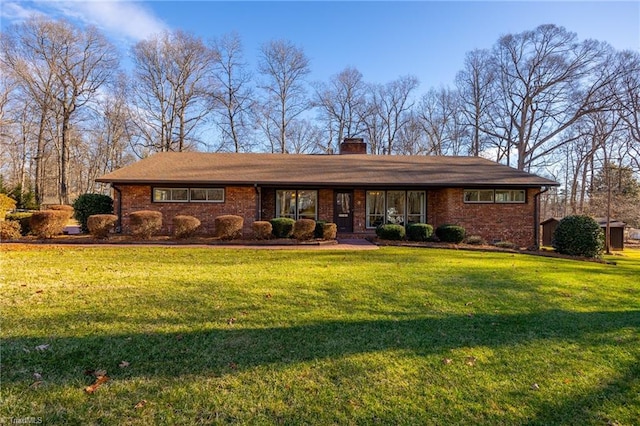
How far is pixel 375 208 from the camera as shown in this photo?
14.9 m

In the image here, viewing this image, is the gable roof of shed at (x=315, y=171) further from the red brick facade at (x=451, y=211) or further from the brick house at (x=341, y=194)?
the red brick facade at (x=451, y=211)

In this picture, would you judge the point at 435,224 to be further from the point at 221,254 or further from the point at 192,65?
the point at 192,65

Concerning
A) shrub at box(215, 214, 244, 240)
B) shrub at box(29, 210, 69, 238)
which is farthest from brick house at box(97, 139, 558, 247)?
shrub at box(29, 210, 69, 238)

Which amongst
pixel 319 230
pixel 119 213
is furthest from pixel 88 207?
pixel 319 230

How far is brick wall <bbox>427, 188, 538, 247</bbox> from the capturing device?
13688mm

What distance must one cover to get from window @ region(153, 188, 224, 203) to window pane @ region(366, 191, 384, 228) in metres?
6.41

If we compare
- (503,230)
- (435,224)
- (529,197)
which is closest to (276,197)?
(435,224)

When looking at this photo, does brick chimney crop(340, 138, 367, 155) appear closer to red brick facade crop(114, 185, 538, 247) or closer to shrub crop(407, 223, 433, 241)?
red brick facade crop(114, 185, 538, 247)

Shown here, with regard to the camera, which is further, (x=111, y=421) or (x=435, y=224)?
(x=435, y=224)

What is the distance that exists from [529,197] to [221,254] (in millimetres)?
12514

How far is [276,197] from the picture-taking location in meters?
14.8

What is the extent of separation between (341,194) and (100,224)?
30.5 ft

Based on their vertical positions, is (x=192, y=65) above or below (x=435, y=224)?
above

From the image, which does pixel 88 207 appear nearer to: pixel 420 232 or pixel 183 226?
pixel 183 226
